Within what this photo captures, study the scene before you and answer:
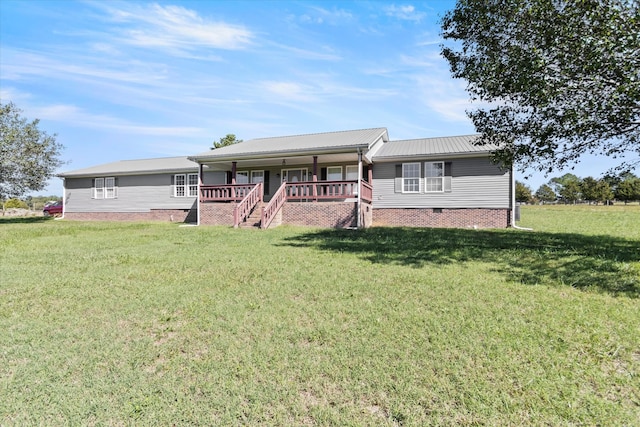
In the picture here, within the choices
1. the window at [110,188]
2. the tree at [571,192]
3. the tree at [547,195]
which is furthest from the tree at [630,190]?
the window at [110,188]

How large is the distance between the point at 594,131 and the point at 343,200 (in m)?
9.39

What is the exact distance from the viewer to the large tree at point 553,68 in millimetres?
6168

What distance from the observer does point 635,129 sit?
8.09 m

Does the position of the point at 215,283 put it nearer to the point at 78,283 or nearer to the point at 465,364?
the point at 78,283

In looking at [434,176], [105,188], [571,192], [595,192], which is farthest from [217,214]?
[571,192]

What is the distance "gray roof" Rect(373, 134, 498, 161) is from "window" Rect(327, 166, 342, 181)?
2.11 meters

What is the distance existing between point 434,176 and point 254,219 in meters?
8.27

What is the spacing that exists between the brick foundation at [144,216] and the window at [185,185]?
1020 millimetres

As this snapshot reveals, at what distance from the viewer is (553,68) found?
6.91 m

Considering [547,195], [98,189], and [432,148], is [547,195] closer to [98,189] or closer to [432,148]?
[432,148]

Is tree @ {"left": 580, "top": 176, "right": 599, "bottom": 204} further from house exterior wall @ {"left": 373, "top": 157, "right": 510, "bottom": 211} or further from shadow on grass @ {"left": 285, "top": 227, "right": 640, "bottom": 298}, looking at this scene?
shadow on grass @ {"left": 285, "top": 227, "right": 640, "bottom": 298}

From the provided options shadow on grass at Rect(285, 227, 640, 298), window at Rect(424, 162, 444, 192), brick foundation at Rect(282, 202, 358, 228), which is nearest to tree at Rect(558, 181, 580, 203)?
window at Rect(424, 162, 444, 192)

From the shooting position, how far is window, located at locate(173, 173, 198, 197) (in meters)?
20.0

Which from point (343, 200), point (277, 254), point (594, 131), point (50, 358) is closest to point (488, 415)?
point (50, 358)
